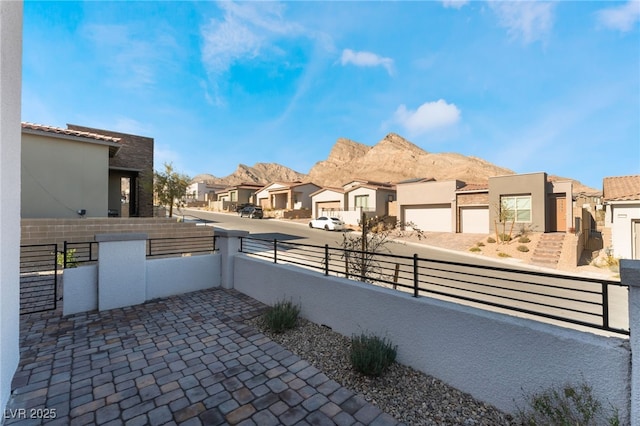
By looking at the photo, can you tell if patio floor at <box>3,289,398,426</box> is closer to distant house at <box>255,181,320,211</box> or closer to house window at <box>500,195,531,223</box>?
house window at <box>500,195,531,223</box>

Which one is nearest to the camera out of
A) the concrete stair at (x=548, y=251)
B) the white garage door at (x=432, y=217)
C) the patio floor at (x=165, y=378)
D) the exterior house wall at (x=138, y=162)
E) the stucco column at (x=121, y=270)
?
the patio floor at (x=165, y=378)

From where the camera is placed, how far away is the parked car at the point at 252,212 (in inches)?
1284

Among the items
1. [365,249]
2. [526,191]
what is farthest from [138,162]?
[526,191]

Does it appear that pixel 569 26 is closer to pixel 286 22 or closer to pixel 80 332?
pixel 286 22

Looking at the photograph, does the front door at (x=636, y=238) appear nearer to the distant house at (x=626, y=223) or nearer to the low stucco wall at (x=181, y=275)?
the distant house at (x=626, y=223)

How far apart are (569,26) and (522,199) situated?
14.5m

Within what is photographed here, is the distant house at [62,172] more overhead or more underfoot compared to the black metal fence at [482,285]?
more overhead

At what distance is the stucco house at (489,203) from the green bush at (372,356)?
62.5 ft

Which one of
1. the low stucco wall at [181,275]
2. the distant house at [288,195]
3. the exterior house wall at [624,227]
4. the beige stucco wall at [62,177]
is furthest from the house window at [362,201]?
the low stucco wall at [181,275]

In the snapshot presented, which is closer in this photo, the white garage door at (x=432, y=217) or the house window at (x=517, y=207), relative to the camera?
the house window at (x=517, y=207)

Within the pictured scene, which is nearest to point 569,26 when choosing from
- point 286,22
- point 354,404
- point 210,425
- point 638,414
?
point 286,22

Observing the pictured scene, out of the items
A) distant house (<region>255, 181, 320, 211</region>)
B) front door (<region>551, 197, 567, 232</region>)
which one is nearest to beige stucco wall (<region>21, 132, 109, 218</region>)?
distant house (<region>255, 181, 320, 211</region>)

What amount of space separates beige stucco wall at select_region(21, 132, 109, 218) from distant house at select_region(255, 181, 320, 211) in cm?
2457

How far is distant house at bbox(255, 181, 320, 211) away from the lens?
3750 cm
